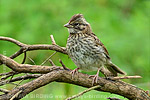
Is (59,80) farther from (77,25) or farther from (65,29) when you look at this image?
(65,29)

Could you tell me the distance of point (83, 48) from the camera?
4465 mm

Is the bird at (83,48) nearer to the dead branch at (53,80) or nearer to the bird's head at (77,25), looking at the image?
the bird's head at (77,25)

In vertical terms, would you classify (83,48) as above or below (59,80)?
above

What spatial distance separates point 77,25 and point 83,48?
34 centimetres

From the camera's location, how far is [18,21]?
6992mm

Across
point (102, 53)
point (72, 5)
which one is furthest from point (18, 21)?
point (102, 53)

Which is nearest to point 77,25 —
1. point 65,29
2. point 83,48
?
point 83,48

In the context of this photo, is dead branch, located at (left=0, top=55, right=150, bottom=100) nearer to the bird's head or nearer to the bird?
the bird

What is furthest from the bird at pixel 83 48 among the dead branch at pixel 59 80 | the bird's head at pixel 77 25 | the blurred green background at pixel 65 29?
the blurred green background at pixel 65 29

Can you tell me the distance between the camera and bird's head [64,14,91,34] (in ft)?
15.0

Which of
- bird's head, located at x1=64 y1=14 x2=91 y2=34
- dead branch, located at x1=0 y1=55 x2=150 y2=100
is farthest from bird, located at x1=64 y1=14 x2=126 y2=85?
dead branch, located at x1=0 y1=55 x2=150 y2=100

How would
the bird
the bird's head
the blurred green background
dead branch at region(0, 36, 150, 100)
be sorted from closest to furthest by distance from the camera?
dead branch at region(0, 36, 150, 100), the bird, the bird's head, the blurred green background

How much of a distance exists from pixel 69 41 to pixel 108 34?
233 centimetres

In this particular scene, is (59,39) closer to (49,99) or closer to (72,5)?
(72,5)
